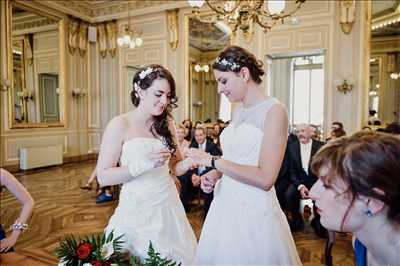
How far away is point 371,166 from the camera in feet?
2.04

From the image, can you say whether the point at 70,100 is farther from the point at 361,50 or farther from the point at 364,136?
the point at 364,136

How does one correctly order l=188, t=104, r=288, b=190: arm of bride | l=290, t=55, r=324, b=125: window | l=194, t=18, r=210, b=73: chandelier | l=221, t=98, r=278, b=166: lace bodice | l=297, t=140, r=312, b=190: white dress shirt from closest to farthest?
l=188, t=104, r=288, b=190: arm of bride, l=221, t=98, r=278, b=166: lace bodice, l=297, t=140, r=312, b=190: white dress shirt, l=290, t=55, r=324, b=125: window, l=194, t=18, r=210, b=73: chandelier

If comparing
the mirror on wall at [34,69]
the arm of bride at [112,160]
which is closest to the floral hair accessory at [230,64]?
the arm of bride at [112,160]

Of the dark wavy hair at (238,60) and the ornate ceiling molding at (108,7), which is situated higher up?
the ornate ceiling molding at (108,7)

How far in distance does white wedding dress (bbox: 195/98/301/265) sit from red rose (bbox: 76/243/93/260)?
548mm

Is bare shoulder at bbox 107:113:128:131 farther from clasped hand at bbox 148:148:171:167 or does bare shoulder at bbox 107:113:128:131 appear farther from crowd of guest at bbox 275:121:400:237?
crowd of guest at bbox 275:121:400:237

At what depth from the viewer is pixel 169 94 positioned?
5.07ft

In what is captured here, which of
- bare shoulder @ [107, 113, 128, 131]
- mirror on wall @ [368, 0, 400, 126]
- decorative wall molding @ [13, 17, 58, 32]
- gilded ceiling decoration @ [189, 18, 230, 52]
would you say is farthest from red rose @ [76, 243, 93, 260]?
decorative wall molding @ [13, 17, 58, 32]

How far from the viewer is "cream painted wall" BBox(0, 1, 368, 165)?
20.9 feet

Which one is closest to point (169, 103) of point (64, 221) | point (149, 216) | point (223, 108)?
point (149, 216)

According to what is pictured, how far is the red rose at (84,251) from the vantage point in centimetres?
112

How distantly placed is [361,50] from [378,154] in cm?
655

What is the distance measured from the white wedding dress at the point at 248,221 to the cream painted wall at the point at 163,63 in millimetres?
5780

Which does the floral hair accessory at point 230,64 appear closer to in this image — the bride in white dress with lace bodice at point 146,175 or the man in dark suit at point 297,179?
the bride in white dress with lace bodice at point 146,175
